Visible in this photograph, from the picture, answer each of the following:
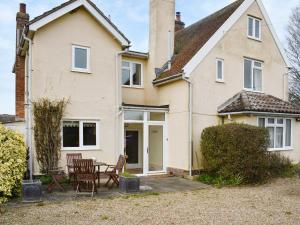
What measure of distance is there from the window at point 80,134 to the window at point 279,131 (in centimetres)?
819

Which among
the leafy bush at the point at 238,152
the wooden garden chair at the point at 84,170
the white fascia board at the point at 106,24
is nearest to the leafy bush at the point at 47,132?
the wooden garden chair at the point at 84,170

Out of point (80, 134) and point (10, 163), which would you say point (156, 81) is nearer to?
point (80, 134)

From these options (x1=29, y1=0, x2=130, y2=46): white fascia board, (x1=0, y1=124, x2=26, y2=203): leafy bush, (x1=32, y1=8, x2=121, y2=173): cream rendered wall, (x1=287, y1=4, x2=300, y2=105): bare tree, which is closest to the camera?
(x1=0, y1=124, x2=26, y2=203): leafy bush

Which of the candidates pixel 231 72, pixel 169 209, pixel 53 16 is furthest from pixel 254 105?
pixel 53 16

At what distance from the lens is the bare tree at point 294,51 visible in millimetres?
33500

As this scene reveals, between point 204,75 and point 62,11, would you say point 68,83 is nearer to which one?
point 62,11

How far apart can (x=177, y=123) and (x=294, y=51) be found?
24568mm

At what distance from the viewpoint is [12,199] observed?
397 inches

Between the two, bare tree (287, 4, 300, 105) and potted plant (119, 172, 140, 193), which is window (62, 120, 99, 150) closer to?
potted plant (119, 172, 140, 193)

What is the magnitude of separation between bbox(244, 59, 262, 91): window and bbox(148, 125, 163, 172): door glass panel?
5555mm

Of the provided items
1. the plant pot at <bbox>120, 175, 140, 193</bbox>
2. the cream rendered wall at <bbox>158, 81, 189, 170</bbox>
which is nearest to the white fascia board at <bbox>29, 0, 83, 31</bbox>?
the cream rendered wall at <bbox>158, 81, 189, 170</bbox>

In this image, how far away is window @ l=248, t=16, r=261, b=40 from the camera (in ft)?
58.5

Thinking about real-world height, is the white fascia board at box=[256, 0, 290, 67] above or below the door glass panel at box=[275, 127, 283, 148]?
above

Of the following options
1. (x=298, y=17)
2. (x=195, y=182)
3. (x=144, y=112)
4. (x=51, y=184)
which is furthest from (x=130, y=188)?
(x=298, y=17)
